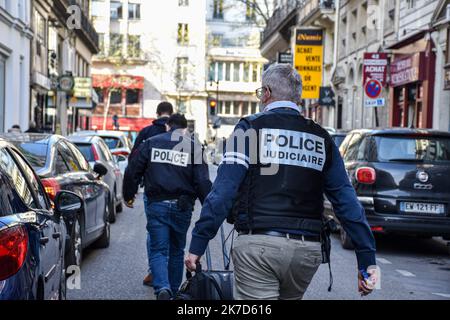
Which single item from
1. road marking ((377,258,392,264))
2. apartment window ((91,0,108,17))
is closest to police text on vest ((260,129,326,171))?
road marking ((377,258,392,264))

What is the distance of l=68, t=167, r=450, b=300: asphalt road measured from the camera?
7812 mm

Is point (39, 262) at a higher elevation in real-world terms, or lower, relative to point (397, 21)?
lower

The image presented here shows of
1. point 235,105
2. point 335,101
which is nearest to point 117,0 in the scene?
point 235,105

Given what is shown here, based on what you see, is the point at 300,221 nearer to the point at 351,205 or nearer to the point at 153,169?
the point at 351,205

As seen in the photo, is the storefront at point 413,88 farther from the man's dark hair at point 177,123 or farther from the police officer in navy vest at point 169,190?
the police officer in navy vest at point 169,190

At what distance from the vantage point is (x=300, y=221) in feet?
13.0

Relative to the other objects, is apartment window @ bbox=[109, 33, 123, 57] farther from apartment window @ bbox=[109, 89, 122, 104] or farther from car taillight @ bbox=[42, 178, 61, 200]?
car taillight @ bbox=[42, 178, 61, 200]

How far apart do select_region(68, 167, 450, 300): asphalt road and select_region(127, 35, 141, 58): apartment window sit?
5756 centimetres

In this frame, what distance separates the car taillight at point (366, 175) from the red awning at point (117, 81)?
200 ft

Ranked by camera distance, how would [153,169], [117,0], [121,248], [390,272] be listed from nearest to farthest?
[153,169]
[390,272]
[121,248]
[117,0]

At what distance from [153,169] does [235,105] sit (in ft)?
244
